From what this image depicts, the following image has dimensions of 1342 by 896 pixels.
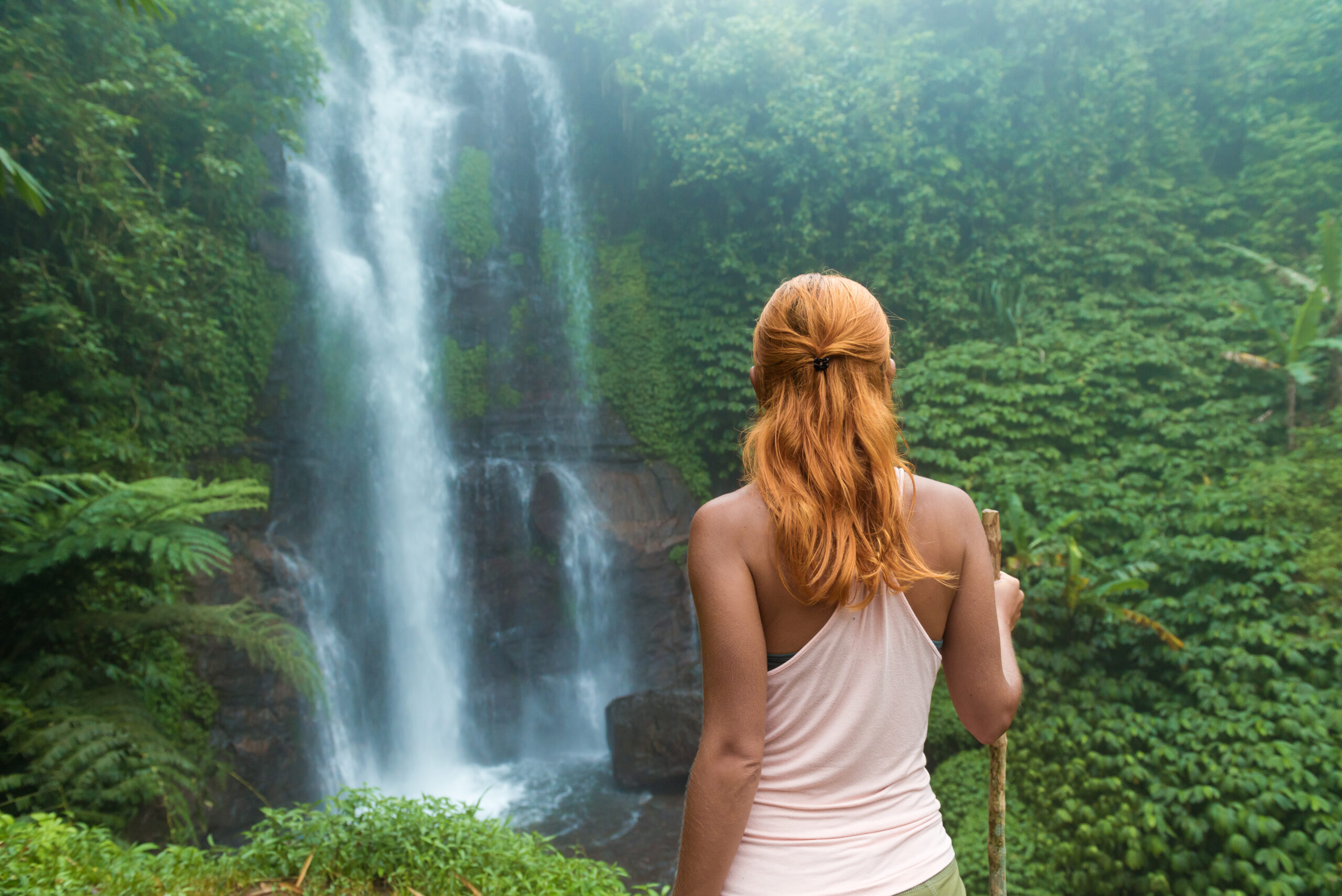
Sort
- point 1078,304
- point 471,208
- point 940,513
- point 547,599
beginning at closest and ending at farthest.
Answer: point 940,513
point 1078,304
point 547,599
point 471,208

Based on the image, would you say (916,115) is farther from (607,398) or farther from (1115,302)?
(607,398)

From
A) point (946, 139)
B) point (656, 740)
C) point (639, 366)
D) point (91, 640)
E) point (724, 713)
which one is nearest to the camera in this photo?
point (724, 713)

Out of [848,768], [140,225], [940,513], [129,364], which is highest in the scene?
[140,225]

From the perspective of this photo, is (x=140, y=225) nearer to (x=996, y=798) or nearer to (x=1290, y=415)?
(x=996, y=798)

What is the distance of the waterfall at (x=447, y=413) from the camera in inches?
375

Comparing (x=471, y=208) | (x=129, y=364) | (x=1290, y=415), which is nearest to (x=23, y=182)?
(x=129, y=364)

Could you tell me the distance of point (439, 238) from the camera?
11406mm

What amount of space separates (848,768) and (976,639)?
334 millimetres

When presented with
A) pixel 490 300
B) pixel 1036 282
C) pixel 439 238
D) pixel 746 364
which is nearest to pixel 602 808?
pixel 746 364

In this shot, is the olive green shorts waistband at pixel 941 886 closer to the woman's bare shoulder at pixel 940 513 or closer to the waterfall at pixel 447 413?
the woman's bare shoulder at pixel 940 513

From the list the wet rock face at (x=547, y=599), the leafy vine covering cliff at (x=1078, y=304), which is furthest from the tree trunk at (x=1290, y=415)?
the wet rock face at (x=547, y=599)

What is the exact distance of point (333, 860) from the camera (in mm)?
3656

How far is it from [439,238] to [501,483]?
3.90m

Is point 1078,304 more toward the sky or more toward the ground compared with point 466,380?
more toward the sky
